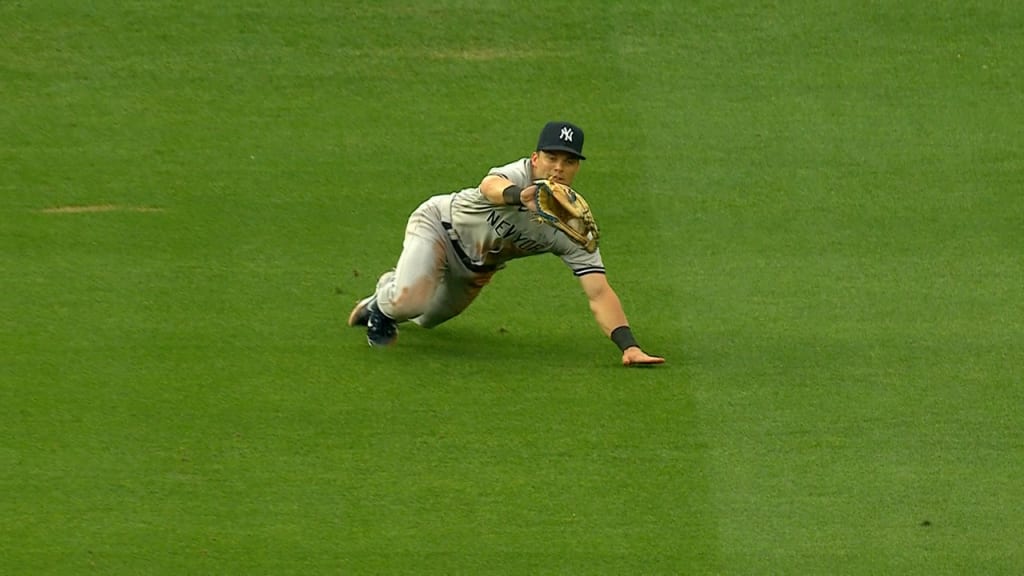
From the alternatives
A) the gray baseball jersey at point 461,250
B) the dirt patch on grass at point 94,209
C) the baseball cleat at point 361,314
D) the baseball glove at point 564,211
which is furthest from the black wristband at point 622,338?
the dirt patch on grass at point 94,209

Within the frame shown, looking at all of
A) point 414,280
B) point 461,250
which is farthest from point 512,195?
point 414,280

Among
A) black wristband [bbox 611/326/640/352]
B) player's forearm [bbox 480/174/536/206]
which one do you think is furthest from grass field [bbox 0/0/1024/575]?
player's forearm [bbox 480/174/536/206]

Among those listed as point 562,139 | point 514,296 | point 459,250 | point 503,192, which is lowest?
point 514,296

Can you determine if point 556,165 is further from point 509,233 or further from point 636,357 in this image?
point 636,357

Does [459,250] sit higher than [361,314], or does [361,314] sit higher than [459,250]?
[459,250]

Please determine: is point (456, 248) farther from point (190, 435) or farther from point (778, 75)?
point (778, 75)

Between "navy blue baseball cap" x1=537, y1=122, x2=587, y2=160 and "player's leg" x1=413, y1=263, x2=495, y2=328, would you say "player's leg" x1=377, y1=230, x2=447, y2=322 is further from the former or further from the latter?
"navy blue baseball cap" x1=537, y1=122, x2=587, y2=160

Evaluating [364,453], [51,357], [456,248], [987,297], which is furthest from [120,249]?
[987,297]
